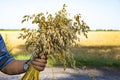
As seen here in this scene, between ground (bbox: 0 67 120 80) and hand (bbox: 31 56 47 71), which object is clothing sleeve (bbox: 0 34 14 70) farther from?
ground (bbox: 0 67 120 80)

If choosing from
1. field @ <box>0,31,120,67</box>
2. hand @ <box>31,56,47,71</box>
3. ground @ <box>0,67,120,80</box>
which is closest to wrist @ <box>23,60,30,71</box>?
hand @ <box>31,56,47,71</box>

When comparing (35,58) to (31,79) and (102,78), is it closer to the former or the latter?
(31,79)

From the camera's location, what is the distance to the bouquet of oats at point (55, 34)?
131 inches

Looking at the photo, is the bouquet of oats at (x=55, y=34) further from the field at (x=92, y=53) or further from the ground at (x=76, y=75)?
the ground at (x=76, y=75)

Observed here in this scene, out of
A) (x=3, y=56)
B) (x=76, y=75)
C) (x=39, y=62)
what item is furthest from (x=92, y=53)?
(x=39, y=62)

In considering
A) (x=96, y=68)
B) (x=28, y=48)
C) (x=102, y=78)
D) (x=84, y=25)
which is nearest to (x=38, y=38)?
(x=28, y=48)

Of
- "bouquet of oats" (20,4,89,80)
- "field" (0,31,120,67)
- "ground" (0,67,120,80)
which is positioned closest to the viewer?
"bouquet of oats" (20,4,89,80)

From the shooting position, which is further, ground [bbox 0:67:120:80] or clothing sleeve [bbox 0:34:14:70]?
ground [bbox 0:67:120:80]

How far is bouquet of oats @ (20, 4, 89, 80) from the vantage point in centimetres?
334

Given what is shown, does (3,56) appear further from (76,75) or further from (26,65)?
(76,75)

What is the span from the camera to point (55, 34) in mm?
3330

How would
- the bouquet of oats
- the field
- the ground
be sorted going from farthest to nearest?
the field
the ground
the bouquet of oats

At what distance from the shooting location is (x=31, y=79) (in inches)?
137

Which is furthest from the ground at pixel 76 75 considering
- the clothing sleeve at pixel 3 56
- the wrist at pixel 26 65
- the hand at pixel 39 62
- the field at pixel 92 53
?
the hand at pixel 39 62
